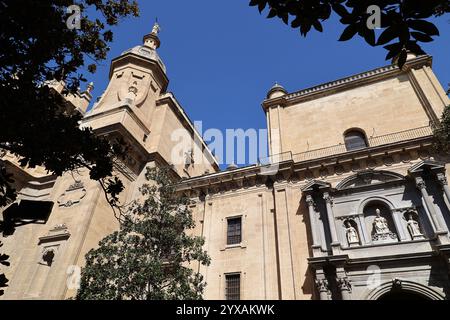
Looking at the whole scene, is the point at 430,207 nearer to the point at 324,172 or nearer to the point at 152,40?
the point at 324,172

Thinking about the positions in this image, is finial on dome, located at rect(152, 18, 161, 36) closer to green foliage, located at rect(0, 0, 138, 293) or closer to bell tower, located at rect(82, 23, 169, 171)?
bell tower, located at rect(82, 23, 169, 171)

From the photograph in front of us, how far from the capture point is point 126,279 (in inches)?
373

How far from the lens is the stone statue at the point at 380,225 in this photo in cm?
1305

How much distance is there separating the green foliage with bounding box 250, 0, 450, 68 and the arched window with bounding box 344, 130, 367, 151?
1538 cm

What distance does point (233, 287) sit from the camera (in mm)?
14250

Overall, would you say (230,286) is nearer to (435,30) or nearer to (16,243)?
(16,243)

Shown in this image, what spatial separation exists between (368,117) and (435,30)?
17273 millimetres

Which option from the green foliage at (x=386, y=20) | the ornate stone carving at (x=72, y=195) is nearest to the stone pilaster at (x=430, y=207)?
the green foliage at (x=386, y=20)

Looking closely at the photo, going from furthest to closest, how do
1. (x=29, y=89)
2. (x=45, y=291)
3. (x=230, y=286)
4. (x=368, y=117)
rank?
1. (x=368, y=117)
2. (x=230, y=286)
3. (x=45, y=291)
4. (x=29, y=89)

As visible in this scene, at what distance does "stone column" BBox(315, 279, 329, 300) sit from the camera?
11867 millimetres

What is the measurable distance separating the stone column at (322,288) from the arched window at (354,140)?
26.6 feet

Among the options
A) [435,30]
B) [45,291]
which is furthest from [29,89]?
[45,291]

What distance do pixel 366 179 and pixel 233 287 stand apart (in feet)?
27.0

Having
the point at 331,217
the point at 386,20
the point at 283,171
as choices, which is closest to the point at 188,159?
the point at 283,171
